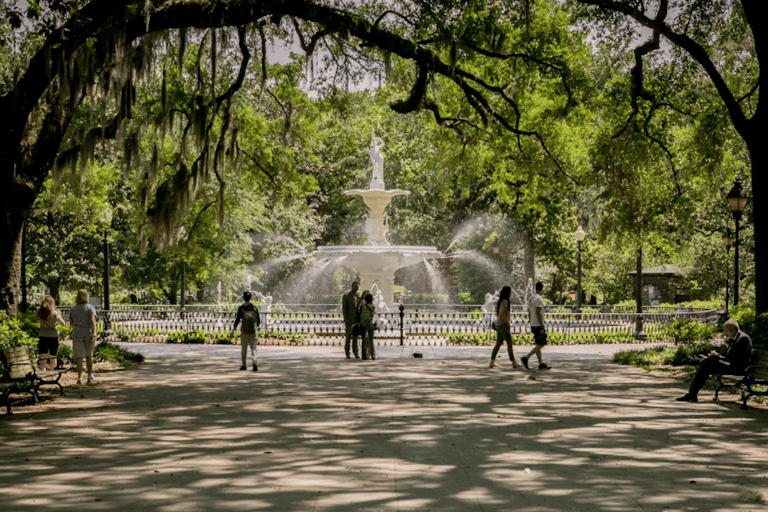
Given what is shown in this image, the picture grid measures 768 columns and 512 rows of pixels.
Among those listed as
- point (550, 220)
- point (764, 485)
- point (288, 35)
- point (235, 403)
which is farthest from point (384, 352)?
point (550, 220)

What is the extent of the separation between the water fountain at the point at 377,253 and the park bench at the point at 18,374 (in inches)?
612

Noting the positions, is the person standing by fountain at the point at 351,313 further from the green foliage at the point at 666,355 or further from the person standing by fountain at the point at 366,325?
the green foliage at the point at 666,355

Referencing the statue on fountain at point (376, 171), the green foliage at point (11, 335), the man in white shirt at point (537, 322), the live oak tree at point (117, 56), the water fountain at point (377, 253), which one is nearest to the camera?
the green foliage at point (11, 335)

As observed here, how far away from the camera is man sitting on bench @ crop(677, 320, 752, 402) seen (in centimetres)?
1259

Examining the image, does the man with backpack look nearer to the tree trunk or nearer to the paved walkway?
the paved walkway

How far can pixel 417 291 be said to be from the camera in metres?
61.6

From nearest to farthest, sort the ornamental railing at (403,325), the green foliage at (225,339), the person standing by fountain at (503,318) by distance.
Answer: the person standing by fountain at (503,318) → the green foliage at (225,339) → the ornamental railing at (403,325)

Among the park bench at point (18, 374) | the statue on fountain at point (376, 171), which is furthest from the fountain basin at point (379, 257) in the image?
the park bench at point (18, 374)

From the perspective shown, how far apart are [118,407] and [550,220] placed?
103 ft

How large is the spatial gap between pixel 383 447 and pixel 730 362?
640 centimetres

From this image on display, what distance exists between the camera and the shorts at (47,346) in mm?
15070

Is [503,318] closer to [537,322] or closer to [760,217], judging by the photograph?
[537,322]

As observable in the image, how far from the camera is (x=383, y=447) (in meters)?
8.91

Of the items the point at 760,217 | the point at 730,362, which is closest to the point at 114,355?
the point at 730,362
